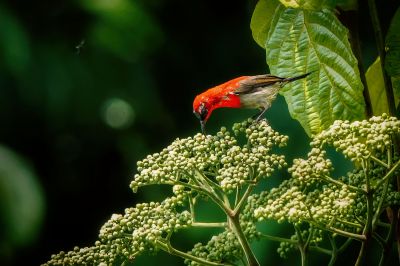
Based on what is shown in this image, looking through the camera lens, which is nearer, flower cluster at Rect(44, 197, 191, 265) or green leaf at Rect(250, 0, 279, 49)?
flower cluster at Rect(44, 197, 191, 265)

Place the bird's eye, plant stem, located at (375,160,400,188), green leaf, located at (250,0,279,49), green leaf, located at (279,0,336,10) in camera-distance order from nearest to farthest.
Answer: plant stem, located at (375,160,400,188) < green leaf, located at (279,0,336,10) < green leaf, located at (250,0,279,49) < the bird's eye

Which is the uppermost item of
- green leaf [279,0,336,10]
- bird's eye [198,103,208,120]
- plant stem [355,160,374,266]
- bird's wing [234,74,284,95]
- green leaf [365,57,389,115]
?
green leaf [279,0,336,10]

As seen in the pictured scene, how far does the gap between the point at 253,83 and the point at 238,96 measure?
2.0 inches

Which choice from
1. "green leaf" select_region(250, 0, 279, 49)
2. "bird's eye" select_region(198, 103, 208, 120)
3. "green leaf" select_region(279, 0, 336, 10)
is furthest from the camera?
"bird's eye" select_region(198, 103, 208, 120)

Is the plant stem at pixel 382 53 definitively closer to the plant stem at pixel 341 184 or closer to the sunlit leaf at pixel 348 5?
the sunlit leaf at pixel 348 5

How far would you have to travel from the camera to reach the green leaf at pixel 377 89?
1617mm

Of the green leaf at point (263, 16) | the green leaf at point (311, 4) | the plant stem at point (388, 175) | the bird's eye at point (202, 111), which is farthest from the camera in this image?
the bird's eye at point (202, 111)

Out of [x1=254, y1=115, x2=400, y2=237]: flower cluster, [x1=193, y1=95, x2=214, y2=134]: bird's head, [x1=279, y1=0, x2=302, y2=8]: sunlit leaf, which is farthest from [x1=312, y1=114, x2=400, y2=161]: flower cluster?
[x1=193, y1=95, x2=214, y2=134]: bird's head

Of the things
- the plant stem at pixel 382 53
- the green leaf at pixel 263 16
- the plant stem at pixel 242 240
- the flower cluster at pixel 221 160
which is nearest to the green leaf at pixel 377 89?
the plant stem at pixel 382 53

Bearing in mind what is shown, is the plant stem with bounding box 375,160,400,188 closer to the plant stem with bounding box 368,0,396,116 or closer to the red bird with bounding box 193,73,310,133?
the plant stem with bounding box 368,0,396,116

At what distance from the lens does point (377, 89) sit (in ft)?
5.32

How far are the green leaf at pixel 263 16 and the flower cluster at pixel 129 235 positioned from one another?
0.41 metres

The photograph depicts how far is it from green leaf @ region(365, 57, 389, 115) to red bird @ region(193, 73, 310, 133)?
19 centimetres

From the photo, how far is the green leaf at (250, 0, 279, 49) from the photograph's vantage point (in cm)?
155
